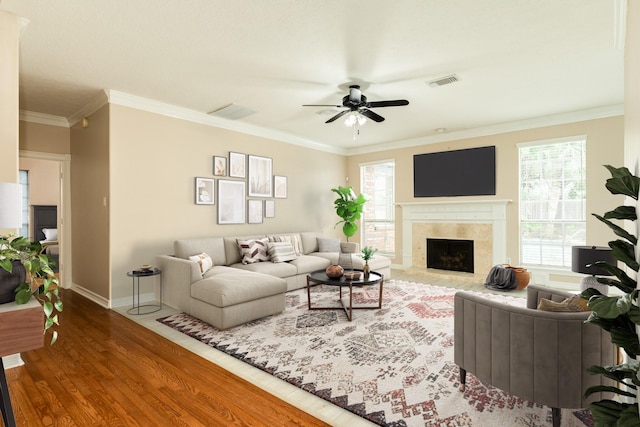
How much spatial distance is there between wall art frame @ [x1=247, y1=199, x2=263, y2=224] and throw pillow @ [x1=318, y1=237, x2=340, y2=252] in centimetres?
129

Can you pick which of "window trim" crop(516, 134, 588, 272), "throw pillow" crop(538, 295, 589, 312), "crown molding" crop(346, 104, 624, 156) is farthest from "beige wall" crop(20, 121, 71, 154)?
"window trim" crop(516, 134, 588, 272)

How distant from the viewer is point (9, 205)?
6.38 ft

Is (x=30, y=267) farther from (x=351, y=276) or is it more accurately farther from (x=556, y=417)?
(x=351, y=276)

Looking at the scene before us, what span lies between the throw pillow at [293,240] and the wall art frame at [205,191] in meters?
1.20

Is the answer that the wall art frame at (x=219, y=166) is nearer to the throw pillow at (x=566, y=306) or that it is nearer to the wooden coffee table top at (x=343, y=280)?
the wooden coffee table top at (x=343, y=280)

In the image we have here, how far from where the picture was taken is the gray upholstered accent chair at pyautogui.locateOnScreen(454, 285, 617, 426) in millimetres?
1797

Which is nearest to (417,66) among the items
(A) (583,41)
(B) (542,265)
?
(A) (583,41)

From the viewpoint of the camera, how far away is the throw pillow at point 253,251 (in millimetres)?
5230

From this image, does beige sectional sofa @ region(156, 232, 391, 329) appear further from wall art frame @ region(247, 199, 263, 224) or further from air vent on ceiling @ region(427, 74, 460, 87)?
air vent on ceiling @ region(427, 74, 460, 87)

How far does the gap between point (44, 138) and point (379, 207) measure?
6278mm

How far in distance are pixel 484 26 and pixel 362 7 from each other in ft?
3.61

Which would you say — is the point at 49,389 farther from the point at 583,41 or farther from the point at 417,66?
the point at 583,41

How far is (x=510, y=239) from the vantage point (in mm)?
5992

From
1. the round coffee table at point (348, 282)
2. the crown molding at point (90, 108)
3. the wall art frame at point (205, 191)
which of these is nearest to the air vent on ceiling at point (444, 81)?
the round coffee table at point (348, 282)
